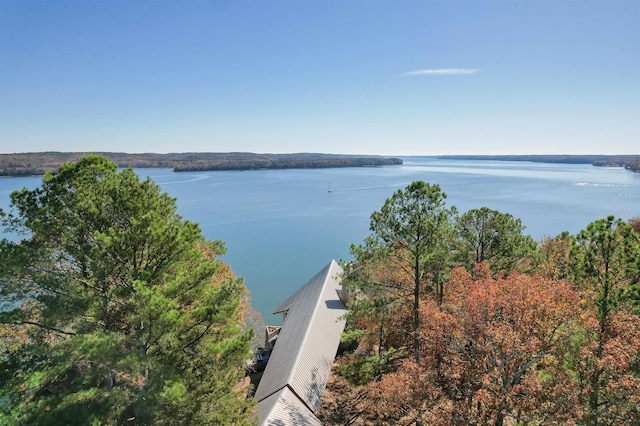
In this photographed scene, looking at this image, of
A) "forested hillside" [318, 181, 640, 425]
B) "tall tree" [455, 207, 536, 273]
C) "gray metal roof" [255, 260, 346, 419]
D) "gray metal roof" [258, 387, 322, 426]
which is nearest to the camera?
"forested hillside" [318, 181, 640, 425]

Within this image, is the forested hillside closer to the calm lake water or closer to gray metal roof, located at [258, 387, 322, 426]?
gray metal roof, located at [258, 387, 322, 426]

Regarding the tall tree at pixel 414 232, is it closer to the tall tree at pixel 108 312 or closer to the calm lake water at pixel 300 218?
the tall tree at pixel 108 312

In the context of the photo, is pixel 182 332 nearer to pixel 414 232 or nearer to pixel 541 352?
pixel 414 232

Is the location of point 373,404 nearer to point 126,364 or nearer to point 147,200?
point 126,364

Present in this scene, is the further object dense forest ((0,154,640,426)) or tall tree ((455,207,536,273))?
tall tree ((455,207,536,273))

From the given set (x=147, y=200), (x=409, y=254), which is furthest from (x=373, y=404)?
(x=147, y=200)

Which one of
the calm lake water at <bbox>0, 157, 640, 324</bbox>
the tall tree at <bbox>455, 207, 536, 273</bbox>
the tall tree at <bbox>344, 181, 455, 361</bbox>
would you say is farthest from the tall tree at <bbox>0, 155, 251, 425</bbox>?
the calm lake water at <bbox>0, 157, 640, 324</bbox>
